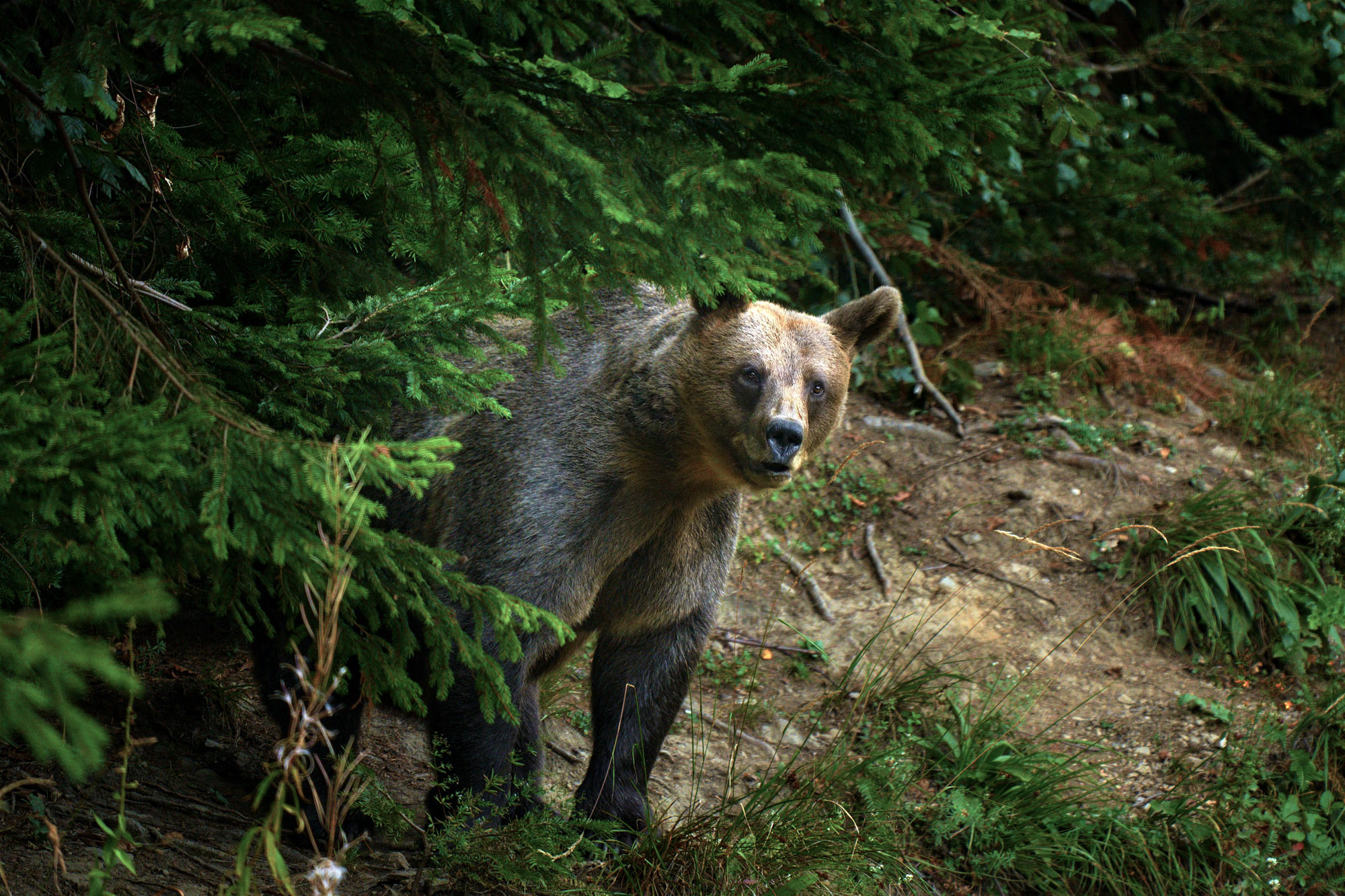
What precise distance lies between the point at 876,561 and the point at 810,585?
510mm

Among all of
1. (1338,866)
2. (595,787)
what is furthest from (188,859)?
(1338,866)

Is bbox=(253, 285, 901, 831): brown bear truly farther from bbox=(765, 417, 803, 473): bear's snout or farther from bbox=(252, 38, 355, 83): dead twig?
Result: bbox=(252, 38, 355, 83): dead twig

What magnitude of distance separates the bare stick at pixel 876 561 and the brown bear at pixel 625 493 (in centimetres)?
242

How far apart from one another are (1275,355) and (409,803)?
807cm

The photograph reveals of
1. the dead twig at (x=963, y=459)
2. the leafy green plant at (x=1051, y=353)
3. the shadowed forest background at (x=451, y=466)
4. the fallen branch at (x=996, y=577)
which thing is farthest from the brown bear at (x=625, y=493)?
the leafy green plant at (x=1051, y=353)

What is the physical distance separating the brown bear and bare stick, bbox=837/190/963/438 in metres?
3.27

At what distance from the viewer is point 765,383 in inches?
161

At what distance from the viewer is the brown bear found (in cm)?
405

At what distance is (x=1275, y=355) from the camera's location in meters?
8.98

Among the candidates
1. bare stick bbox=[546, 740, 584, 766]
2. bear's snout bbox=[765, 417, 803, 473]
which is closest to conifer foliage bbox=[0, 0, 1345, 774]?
bear's snout bbox=[765, 417, 803, 473]

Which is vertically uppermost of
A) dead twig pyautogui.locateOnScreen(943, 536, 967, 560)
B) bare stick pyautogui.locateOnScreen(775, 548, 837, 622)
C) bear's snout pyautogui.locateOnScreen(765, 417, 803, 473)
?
bear's snout pyautogui.locateOnScreen(765, 417, 803, 473)

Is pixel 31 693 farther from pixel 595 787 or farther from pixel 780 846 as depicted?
pixel 595 787

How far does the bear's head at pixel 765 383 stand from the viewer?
3.91 metres

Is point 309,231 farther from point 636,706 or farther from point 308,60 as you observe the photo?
point 636,706
